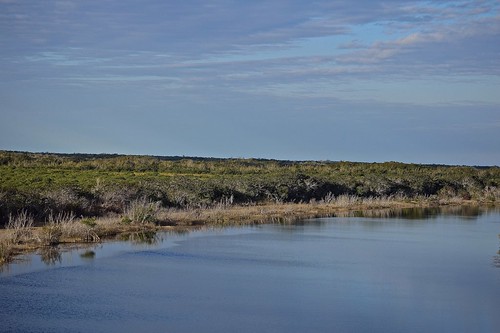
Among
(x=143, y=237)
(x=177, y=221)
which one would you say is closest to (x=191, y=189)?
(x=177, y=221)

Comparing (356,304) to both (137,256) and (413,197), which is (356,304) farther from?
(413,197)

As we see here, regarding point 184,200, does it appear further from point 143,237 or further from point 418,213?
point 418,213

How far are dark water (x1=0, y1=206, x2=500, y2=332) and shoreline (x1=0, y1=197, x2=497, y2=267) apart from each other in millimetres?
1316

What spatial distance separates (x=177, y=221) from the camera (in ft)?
105

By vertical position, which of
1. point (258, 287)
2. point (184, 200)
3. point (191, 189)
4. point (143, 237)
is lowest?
point (258, 287)

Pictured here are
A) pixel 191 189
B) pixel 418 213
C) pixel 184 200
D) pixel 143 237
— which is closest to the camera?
pixel 143 237

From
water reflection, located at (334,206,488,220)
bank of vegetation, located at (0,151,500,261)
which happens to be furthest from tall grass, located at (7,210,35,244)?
water reflection, located at (334,206,488,220)

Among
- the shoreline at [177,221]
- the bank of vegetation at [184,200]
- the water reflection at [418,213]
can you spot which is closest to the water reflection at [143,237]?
the shoreline at [177,221]

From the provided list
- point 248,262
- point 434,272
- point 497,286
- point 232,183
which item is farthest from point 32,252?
point 232,183

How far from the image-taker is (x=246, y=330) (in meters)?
14.4

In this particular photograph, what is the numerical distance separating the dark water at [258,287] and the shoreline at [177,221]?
1.32m

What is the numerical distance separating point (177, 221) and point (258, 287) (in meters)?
13.5

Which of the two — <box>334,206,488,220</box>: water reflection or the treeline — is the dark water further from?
<box>334,206,488,220</box>: water reflection

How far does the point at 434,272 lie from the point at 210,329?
9.88m
